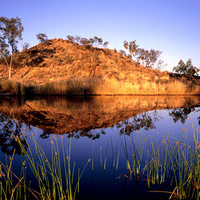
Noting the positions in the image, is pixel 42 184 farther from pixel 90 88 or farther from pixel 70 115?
pixel 90 88

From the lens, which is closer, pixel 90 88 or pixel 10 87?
pixel 10 87

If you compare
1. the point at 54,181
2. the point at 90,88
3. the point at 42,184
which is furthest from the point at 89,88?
the point at 42,184

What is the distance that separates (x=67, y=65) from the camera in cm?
3027

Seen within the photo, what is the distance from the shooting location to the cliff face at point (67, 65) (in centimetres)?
2808

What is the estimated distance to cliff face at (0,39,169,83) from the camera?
2808 centimetres

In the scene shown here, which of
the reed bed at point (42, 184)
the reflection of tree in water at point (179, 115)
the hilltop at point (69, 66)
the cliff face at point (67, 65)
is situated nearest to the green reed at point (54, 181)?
the reed bed at point (42, 184)

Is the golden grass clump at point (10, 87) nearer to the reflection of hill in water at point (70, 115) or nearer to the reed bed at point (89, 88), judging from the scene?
the reed bed at point (89, 88)

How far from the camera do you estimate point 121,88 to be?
1405cm

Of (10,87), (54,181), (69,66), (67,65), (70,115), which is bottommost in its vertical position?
(54,181)

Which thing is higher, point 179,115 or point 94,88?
point 94,88

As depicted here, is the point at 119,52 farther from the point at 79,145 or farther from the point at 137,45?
the point at 79,145

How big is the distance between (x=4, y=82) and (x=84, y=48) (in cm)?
2564

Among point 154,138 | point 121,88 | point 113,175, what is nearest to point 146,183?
point 113,175

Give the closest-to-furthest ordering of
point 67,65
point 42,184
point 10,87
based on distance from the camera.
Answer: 1. point 42,184
2. point 10,87
3. point 67,65
